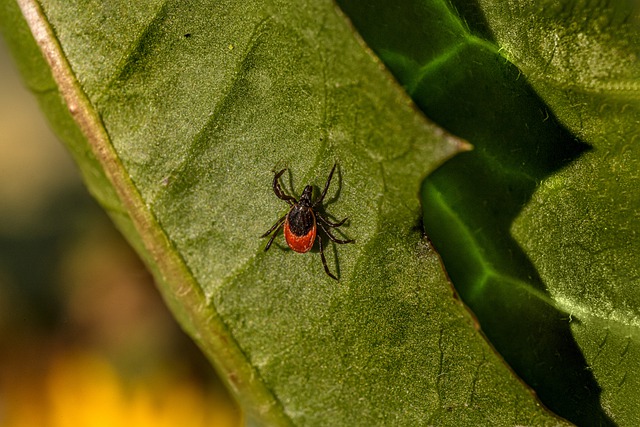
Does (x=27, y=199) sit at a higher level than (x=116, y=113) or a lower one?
lower

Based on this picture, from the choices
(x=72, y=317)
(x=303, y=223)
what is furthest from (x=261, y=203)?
(x=72, y=317)

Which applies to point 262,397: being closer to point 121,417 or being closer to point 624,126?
point 121,417

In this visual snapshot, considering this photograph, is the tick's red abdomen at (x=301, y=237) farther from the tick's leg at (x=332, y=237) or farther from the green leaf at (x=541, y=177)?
the green leaf at (x=541, y=177)

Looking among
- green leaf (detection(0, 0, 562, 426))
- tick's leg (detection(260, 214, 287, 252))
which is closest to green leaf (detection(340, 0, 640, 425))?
green leaf (detection(0, 0, 562, 426))

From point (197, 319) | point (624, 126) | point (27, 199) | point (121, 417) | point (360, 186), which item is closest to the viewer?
point (624, 126)

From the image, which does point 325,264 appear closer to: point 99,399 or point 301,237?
point 301,237

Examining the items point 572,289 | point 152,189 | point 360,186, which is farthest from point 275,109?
point 572,289

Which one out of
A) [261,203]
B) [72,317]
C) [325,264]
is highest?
[261,203]
